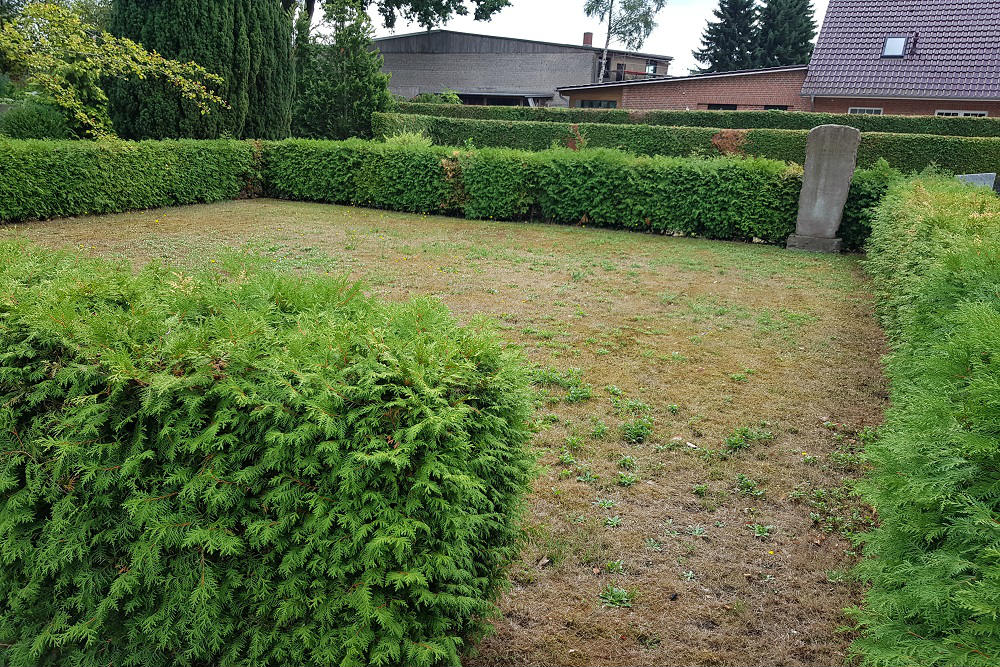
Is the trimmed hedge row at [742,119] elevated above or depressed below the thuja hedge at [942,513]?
above

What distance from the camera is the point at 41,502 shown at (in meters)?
2.47

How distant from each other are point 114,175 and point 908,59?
2710cm

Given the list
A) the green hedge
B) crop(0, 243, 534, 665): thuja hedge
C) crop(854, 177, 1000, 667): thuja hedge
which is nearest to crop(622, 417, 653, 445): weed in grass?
crop(854, 177, 1000, 667): thuja hedge

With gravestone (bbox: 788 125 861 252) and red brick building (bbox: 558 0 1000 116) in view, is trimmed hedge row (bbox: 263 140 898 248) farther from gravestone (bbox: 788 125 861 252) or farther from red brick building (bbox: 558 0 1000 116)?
red brick building (bbox: 558 0 1000 116)

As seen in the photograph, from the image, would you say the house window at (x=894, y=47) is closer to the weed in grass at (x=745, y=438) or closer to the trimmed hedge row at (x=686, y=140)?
the trimmed hedge row at (x=686, y=140)

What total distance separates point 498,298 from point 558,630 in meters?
5.28

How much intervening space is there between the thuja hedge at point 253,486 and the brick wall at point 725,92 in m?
29.1

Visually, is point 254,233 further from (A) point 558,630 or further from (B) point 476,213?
(A) point 558,630

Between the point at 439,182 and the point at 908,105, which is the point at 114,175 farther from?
the point at 908,105

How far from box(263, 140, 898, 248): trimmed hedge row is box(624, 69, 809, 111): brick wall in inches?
705

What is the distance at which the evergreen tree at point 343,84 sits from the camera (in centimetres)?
2012

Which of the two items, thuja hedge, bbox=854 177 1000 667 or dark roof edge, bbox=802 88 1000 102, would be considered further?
dark roof edge, bbox=802 88 1000 102

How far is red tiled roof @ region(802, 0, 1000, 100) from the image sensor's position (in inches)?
944

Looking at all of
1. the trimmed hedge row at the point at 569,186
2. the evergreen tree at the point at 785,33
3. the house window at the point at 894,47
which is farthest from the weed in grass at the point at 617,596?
the evergreen tree at the point at 785,33
